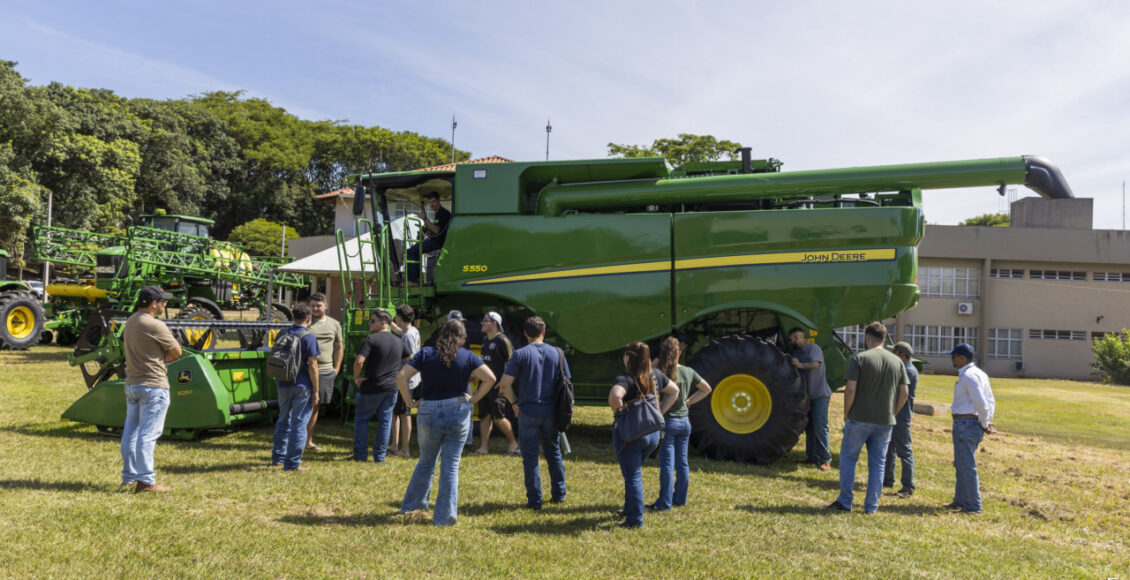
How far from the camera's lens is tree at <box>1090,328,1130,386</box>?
92.7 feet

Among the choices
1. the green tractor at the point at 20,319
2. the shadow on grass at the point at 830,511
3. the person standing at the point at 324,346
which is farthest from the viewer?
the green tractor at the point at 20,319

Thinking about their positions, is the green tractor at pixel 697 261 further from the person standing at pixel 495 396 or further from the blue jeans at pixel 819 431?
the person standing at pixel 495 396

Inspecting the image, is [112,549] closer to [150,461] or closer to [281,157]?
[150,461]

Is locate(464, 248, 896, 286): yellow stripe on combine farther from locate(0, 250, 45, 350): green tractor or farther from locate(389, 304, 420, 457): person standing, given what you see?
locate(0, 250, 45, 350): green tractor

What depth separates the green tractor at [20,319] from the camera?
53.3 feet

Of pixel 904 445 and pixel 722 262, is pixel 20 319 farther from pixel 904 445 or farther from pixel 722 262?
pixel 904 445

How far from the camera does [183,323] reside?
8789 millimetres

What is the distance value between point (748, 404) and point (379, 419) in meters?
4.32

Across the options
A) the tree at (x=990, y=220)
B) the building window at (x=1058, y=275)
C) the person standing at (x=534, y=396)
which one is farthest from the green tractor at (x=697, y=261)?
the tree at (x=990, y=220)

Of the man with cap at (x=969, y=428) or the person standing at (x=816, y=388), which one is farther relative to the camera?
the person standing at (x=816, y=388)

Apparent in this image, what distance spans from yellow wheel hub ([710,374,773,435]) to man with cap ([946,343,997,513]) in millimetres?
2109

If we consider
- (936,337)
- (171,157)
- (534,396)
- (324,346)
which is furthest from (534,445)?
(171,157)

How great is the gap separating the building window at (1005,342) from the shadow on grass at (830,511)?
103 feet

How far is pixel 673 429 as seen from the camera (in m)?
6.08
